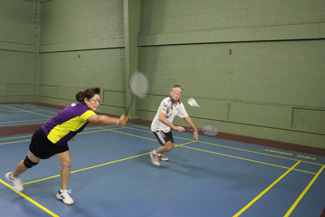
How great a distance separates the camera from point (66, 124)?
3.80 m

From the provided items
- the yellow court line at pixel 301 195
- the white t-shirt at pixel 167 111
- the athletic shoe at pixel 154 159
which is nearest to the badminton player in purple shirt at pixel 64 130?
the white t-shirt at pixel 167 111

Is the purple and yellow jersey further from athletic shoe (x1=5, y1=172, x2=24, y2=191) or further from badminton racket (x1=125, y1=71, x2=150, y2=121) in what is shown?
badminton racket (x1=125, y1=71, x2=150, y2=121)

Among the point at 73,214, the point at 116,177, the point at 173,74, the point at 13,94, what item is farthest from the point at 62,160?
the point at 13,94

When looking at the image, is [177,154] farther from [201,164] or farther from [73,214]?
[73,214]

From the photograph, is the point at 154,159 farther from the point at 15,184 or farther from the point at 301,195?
the point at 301,195

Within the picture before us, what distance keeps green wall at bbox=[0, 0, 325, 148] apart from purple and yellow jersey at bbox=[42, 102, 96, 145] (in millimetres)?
7367

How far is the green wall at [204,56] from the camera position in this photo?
8.69 metres

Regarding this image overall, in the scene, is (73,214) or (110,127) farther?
(110,127)

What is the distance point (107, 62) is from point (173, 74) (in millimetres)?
4471

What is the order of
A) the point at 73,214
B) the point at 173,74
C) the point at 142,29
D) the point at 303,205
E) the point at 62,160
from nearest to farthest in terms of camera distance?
1. the point at 73,214
2. the point at 62,160
3. the point at 303,205
4. the point at 173,74
5. the point at 142,29

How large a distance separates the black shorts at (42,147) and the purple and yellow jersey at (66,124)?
7 centimetres

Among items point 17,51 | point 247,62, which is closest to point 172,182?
point 247,62

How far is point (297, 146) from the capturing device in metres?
8.59

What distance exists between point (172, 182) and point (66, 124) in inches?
91.3
